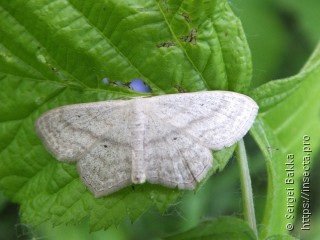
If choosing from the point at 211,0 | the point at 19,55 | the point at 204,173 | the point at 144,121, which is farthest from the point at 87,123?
the point at 211,0

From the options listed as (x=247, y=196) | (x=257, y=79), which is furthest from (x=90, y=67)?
(x=257, y=79)

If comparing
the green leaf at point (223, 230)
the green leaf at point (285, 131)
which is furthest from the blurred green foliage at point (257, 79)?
the green leaf at point (223, 230)

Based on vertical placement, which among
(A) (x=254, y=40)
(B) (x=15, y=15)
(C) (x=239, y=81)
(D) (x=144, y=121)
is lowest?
(A) (x=254, y=40)

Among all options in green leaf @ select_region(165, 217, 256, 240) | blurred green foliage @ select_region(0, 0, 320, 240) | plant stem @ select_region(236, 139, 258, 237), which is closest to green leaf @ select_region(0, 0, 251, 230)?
plant stem @ select_region(236, 139, 258, 237)

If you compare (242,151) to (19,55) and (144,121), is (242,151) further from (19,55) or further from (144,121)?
(19,55)

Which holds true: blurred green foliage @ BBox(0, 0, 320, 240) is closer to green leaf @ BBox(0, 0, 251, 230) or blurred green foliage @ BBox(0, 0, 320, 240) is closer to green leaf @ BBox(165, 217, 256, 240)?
green leaf @ BBox(0, 0, 251, 230)

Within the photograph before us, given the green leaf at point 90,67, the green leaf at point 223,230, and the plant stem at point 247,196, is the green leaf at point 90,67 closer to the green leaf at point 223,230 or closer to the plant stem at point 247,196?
the plant stem at point 247,196
